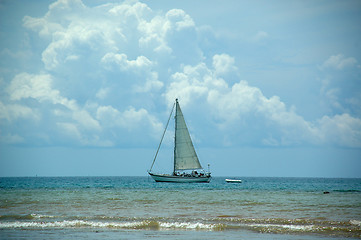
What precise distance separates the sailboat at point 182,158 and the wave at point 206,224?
66218mm

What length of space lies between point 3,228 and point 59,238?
20.0ft

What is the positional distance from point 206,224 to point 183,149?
70149 mm

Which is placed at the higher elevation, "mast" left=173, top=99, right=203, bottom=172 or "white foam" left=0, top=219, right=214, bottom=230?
"mast" left=173, top=99, right=203, bottom=172

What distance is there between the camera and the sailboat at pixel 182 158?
316ft

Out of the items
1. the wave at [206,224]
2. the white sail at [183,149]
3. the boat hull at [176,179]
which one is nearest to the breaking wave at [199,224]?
the wave at [206,224]

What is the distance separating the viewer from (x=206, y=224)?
27.3m

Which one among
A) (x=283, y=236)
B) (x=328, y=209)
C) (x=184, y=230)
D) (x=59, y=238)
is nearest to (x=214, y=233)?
(x=184, y=230)

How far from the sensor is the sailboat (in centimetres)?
9631

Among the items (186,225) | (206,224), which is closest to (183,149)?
(206,224)

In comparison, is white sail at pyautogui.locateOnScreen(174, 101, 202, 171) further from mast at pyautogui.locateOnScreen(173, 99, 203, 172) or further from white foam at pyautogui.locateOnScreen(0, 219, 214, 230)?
white foam at pyautogui.locateOnScreen(0, 219, 214, 230)

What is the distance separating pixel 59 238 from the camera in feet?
72.0

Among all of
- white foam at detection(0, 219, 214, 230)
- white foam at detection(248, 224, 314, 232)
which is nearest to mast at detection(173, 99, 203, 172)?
white foam at detection(0, 219, 214, 230)

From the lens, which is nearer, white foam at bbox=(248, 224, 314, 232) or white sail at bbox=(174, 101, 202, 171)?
white foam at bbox=(248, 224, 314, 232)

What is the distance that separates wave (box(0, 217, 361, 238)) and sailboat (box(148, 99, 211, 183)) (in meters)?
66.2
